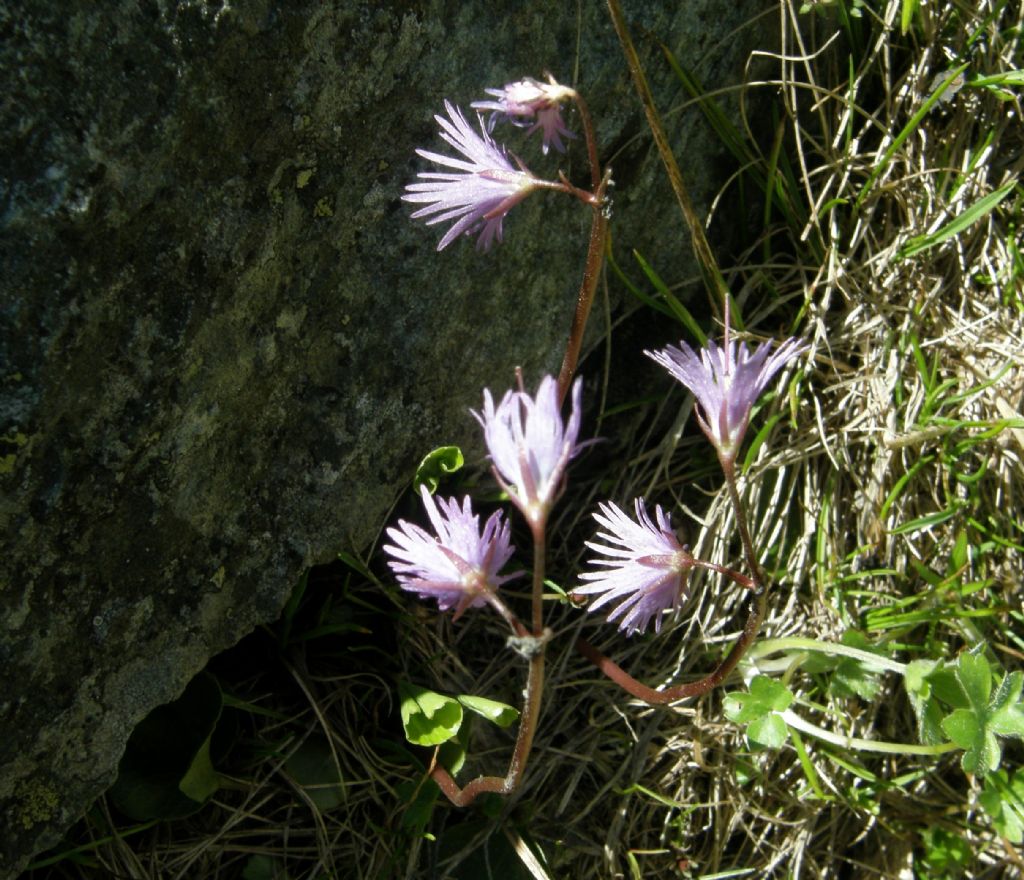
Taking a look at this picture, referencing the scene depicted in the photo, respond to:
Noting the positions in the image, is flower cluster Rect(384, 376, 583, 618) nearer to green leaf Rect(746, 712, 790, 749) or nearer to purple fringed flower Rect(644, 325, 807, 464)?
purple fringed flower Rect(644, 325, 807, 464)

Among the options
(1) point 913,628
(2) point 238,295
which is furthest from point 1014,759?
(2) point 238,295

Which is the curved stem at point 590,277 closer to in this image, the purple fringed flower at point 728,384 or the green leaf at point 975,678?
Result: the purple fringed flower at point 728,384

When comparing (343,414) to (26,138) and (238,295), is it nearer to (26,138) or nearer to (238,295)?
(238,295)

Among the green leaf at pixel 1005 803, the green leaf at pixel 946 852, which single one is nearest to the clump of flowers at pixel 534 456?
the green leaf at pixel 1005 803

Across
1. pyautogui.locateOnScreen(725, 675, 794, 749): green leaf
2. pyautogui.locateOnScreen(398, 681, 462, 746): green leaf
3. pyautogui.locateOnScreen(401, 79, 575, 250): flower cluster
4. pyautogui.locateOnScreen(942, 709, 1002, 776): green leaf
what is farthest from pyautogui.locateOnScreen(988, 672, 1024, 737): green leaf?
pyautogui.locateOnScreen(401, 79, 575, 250): flower cluster

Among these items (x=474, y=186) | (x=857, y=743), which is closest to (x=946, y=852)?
(x=857, y=743)

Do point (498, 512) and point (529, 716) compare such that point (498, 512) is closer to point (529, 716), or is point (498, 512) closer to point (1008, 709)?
point (529, 716)

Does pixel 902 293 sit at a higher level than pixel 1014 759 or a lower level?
higher
